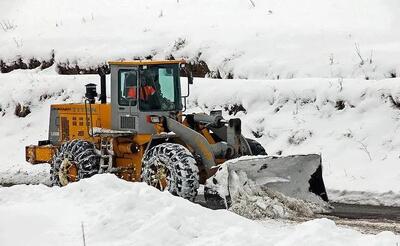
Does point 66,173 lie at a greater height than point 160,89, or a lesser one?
lesser

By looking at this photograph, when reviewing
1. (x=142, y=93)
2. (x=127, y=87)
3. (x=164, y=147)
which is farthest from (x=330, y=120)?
(x=164, y=147)

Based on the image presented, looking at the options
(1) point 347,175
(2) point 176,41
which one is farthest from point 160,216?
(2) point 176,41

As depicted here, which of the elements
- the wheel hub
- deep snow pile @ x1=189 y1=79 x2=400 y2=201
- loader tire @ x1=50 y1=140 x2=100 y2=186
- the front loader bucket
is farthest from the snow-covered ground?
the wheel hub

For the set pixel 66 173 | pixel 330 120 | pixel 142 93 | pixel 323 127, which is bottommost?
pixel 66 173

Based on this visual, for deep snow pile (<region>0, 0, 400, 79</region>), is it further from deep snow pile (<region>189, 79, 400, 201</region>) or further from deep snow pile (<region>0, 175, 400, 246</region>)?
deep snow pile (<region>0, 175, 400, 246</region>)

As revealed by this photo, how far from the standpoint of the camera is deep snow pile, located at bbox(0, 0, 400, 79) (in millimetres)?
20484

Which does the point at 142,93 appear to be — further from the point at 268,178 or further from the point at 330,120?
the point at 330,120

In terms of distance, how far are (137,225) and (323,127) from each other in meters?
9.92

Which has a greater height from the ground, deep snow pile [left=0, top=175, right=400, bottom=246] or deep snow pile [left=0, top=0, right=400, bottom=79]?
deep snow pile [left=0, top=0, right=400, bottom=79]

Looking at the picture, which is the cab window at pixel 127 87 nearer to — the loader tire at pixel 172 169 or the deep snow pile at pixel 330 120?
the loader tire at pixel 172 169

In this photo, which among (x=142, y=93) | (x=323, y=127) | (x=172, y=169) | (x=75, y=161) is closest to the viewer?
(x=172, y=169)

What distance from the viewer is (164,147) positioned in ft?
43.1

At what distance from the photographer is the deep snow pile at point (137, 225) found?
308 inches

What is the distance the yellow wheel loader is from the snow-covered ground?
1.98 m
